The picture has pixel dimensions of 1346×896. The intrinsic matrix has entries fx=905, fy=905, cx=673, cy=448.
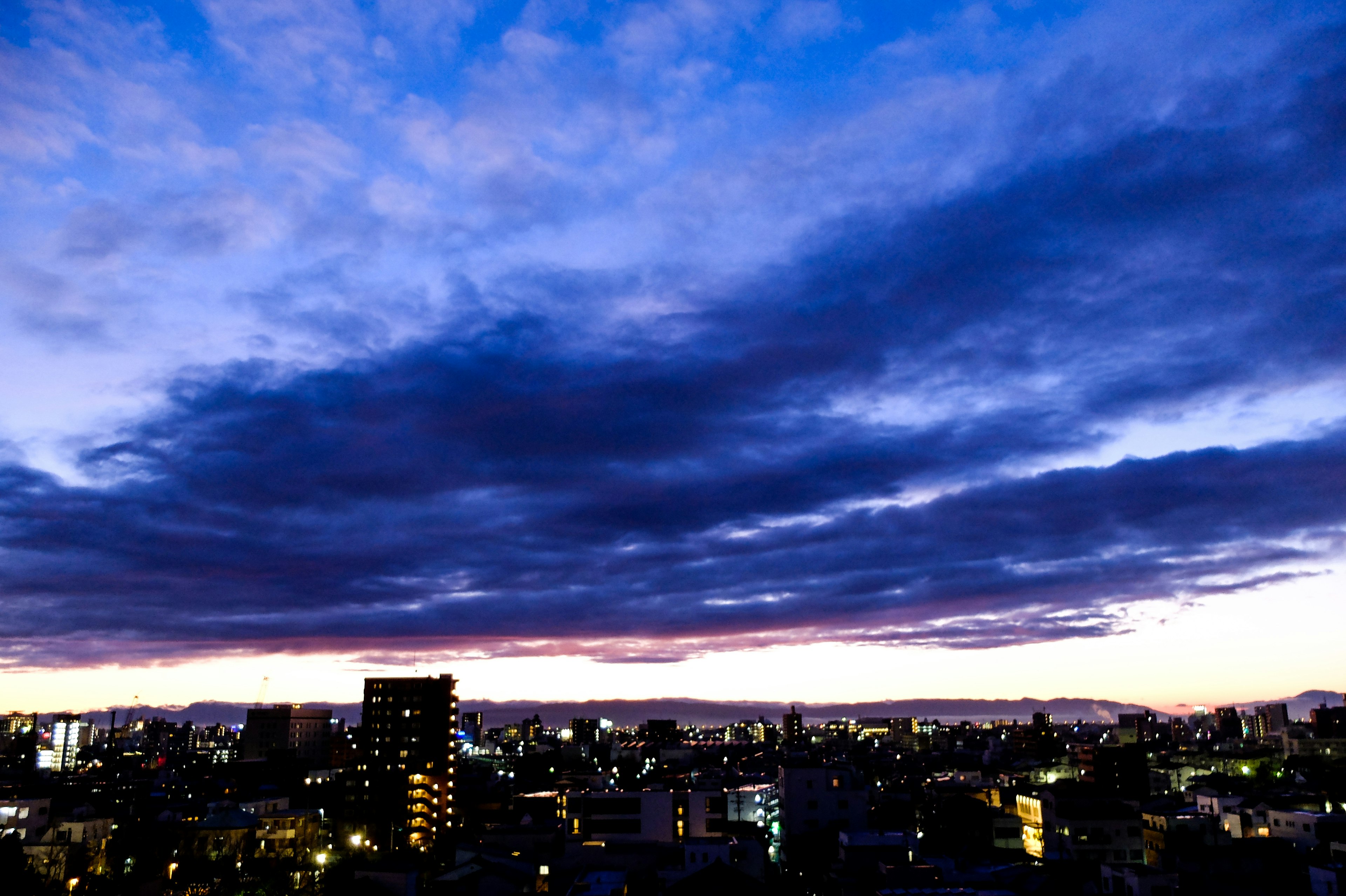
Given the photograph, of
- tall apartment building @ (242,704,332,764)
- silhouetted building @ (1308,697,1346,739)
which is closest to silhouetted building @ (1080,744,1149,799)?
silhouetted building @ (1308,697,1346,739)

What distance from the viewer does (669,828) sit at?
191 feet

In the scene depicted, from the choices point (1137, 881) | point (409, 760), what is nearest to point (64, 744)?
point (409, 760)

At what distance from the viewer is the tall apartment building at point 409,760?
87062mm

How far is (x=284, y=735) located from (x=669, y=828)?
147m

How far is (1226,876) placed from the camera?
45375mm

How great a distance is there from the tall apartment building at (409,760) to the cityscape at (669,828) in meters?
0.23

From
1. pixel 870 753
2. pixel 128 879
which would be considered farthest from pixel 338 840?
pixel 870 753

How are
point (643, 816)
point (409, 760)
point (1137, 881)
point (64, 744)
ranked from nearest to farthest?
point (1137, 881), point (643, 816), point (409, 760), point (64, 744)

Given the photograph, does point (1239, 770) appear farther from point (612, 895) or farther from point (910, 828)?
point (612, 895)

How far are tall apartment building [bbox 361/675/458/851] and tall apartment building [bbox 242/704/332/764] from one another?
71.0 meters

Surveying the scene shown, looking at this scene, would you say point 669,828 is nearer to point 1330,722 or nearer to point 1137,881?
point 1137,881

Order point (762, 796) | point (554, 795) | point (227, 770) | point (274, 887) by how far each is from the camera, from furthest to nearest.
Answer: point (227, 770) → point (554, 795) → point (762, 796) → point (274, 887)

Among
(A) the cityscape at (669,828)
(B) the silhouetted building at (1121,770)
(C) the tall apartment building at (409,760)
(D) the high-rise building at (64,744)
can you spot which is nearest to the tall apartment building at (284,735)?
(D) the high-rise building at (64,744)

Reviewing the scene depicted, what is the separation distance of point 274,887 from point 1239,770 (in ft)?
348
